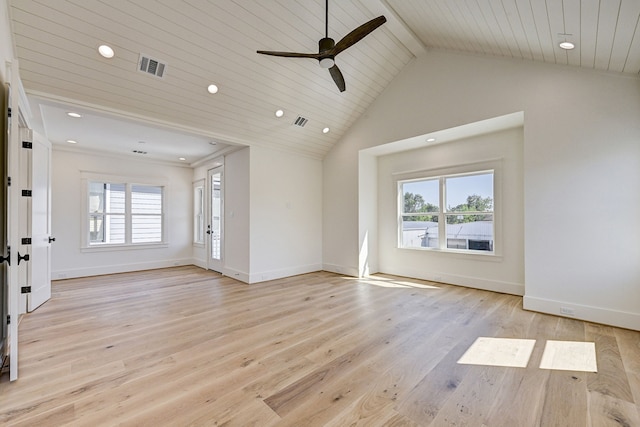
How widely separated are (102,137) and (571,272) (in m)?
7.70

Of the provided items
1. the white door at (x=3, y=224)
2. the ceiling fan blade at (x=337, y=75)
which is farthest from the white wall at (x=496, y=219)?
the white door at (x=3, y=224)

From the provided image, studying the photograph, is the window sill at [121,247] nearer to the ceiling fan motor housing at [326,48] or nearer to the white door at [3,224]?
the white door at [3,224]

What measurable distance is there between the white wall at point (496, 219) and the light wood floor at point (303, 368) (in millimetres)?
634

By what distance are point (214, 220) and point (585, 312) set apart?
6662 millimetres

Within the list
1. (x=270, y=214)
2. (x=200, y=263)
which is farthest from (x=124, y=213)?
(x=270, y=214)

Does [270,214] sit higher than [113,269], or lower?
higher

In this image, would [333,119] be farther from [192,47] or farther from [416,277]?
[416,277]

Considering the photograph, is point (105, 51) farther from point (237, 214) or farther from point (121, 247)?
point (121, 247)

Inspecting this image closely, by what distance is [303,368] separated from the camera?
2334mm

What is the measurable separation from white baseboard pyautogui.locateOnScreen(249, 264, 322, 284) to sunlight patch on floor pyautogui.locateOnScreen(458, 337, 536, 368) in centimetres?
376

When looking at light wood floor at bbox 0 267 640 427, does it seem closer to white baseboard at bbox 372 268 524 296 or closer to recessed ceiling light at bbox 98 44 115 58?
white baseboard at bbox 372 268 524 296

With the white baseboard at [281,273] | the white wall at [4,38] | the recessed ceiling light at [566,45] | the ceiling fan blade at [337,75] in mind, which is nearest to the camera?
the white wall at [4,38]

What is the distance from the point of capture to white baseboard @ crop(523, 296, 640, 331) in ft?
10.3

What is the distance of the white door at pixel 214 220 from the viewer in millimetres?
6430
